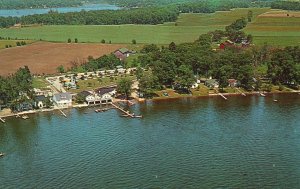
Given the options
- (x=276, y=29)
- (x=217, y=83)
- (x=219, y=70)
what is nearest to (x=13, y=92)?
(x=217, y=83)

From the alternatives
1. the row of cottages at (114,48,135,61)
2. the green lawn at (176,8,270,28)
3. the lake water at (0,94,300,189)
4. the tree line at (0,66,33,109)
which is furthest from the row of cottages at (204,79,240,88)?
the green lawn at (176,8,270,28)

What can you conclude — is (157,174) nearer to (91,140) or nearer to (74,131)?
(91,140)

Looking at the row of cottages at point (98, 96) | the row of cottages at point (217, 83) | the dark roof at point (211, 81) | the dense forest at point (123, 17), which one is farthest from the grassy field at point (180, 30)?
the row of cottages at point (98, 96)

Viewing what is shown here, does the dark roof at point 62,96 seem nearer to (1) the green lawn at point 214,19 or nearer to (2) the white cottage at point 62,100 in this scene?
(2) the white cottage at point 62,100

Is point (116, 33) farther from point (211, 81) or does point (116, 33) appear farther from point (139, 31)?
point (211, 81)

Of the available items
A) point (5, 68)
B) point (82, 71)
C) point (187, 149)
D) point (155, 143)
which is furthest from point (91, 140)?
point (5, 68)

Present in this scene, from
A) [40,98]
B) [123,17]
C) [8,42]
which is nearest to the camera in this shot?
[40,98]
